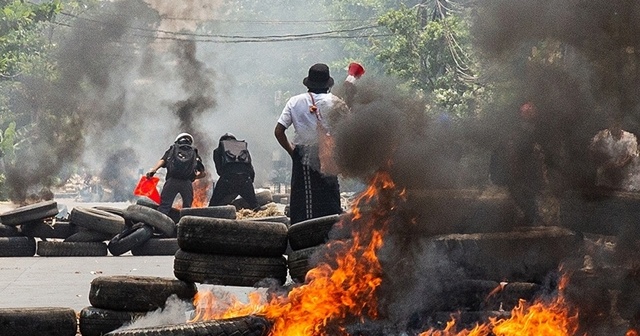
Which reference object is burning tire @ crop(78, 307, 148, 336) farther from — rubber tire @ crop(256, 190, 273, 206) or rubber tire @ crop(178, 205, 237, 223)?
rubber tire @ crop(256, 190, 273, 206)

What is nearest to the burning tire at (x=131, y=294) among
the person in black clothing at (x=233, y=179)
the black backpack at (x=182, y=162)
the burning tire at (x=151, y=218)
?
the burning tire at (x=151, y=218)

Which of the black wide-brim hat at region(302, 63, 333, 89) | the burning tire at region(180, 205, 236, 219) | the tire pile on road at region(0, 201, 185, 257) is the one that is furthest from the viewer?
the burning tire at region(180, 205, 236, 219)

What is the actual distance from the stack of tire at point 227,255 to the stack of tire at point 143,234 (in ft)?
26.2

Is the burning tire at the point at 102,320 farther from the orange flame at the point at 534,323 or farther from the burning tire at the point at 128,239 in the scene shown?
the burning tire at the point at 128,239

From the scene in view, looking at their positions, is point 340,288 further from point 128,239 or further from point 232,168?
point 232,168

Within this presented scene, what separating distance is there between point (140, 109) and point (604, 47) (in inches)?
1621

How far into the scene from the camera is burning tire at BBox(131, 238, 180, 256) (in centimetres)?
1658

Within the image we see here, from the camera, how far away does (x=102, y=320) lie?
8117 mm

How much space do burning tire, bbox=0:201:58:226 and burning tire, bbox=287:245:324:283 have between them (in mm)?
8468

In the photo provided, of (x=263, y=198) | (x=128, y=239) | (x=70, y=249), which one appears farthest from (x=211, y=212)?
(x=263, y=198)

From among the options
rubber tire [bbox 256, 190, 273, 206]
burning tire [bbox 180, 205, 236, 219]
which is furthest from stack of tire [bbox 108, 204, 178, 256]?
rubber tire [bbox 256, 190, 273, 206]

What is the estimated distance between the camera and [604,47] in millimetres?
8141

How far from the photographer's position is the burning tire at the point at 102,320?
8.09 metres

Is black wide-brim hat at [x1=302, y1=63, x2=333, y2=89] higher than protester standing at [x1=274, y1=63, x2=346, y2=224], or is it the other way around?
black wide-brim hat at [x1=302, y1=63, x2=333, y2=89]
